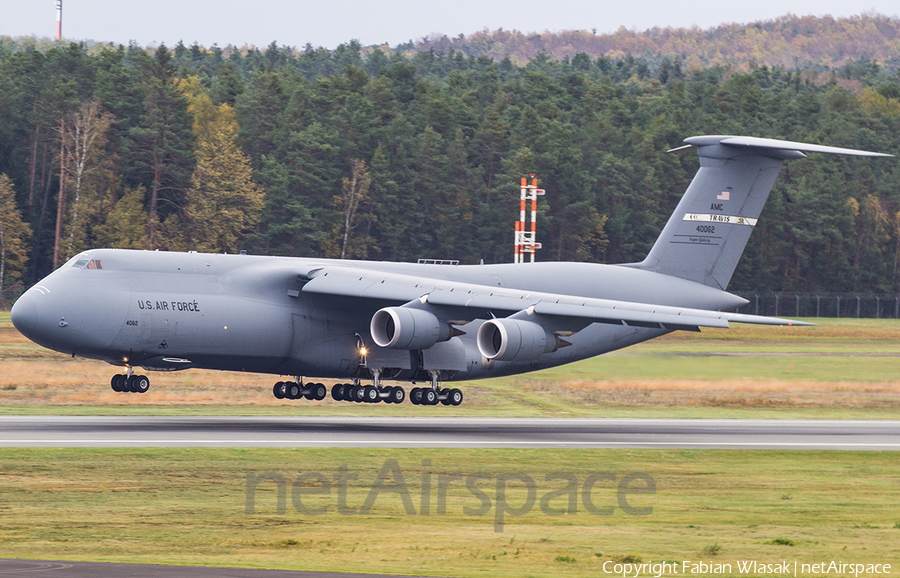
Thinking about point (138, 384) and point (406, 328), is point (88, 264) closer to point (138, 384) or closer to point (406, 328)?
point (138, 384)

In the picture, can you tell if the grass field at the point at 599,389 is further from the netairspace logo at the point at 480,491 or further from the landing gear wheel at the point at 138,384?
the netairspace logo at the point at 480,491

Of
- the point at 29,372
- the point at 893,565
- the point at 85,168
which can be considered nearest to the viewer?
the point at 893,565

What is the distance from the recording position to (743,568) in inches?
487

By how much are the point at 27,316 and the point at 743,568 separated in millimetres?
15977

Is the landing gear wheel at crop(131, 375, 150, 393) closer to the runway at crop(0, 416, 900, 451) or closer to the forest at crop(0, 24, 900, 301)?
the runway at crop(0, 416, 900, 451)

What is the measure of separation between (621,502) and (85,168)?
5638 cm

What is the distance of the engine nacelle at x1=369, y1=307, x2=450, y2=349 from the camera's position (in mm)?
25062

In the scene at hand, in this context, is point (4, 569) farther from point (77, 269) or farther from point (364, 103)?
point (364, 103)

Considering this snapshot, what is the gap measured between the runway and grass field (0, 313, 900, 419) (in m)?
1.93

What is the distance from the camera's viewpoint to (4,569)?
1078 cm

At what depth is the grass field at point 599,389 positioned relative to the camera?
3112 centimetres

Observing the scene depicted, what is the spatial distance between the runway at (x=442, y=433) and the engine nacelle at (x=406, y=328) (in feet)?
6.42

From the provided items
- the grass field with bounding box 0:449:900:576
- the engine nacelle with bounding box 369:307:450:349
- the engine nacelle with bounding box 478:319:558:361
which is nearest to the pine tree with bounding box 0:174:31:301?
the engine nacelle with bounding box 369:307:450:349

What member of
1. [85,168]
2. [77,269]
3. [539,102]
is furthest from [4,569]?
[539,102]
